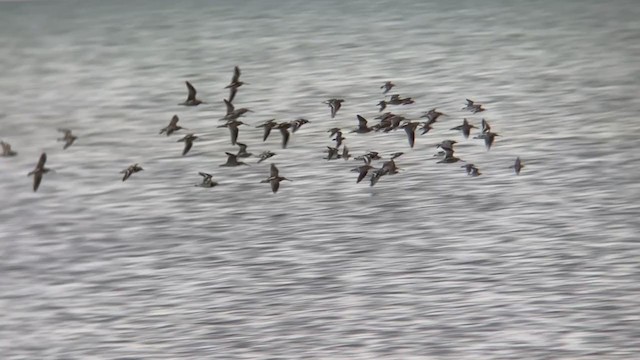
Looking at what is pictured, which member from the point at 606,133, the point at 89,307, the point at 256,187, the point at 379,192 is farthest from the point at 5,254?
the point at 606,133

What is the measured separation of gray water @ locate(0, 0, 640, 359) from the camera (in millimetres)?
4137

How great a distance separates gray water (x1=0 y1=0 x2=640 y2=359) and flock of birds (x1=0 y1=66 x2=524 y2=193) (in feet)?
0.19

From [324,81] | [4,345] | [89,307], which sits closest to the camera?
[4,345]

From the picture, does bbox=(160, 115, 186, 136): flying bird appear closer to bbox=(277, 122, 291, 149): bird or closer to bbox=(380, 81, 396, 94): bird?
bbox=(277, 122, 291, 149): bird

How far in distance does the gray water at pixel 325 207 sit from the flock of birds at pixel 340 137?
2.3 inches

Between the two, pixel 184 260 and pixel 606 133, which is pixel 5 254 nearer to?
pixel 184 260

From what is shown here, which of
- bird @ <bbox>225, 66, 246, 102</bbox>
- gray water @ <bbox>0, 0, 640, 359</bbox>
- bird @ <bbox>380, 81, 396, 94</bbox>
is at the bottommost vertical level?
gray water @ <bbox>0, 0, 640, 359</bbox>

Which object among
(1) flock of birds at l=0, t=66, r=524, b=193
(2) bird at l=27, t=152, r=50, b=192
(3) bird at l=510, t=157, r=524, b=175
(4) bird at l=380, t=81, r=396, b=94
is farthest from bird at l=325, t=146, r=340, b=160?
(2) bird at l=27, t=152, r=50, b=192

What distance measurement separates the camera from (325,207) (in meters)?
5.23

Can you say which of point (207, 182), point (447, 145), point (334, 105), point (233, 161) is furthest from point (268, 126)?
point (447, 145)

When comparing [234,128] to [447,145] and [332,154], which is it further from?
[447,145]

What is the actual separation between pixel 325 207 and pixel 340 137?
780 mm

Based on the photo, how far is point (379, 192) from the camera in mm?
5383

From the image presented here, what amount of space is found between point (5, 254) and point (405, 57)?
3.70m
